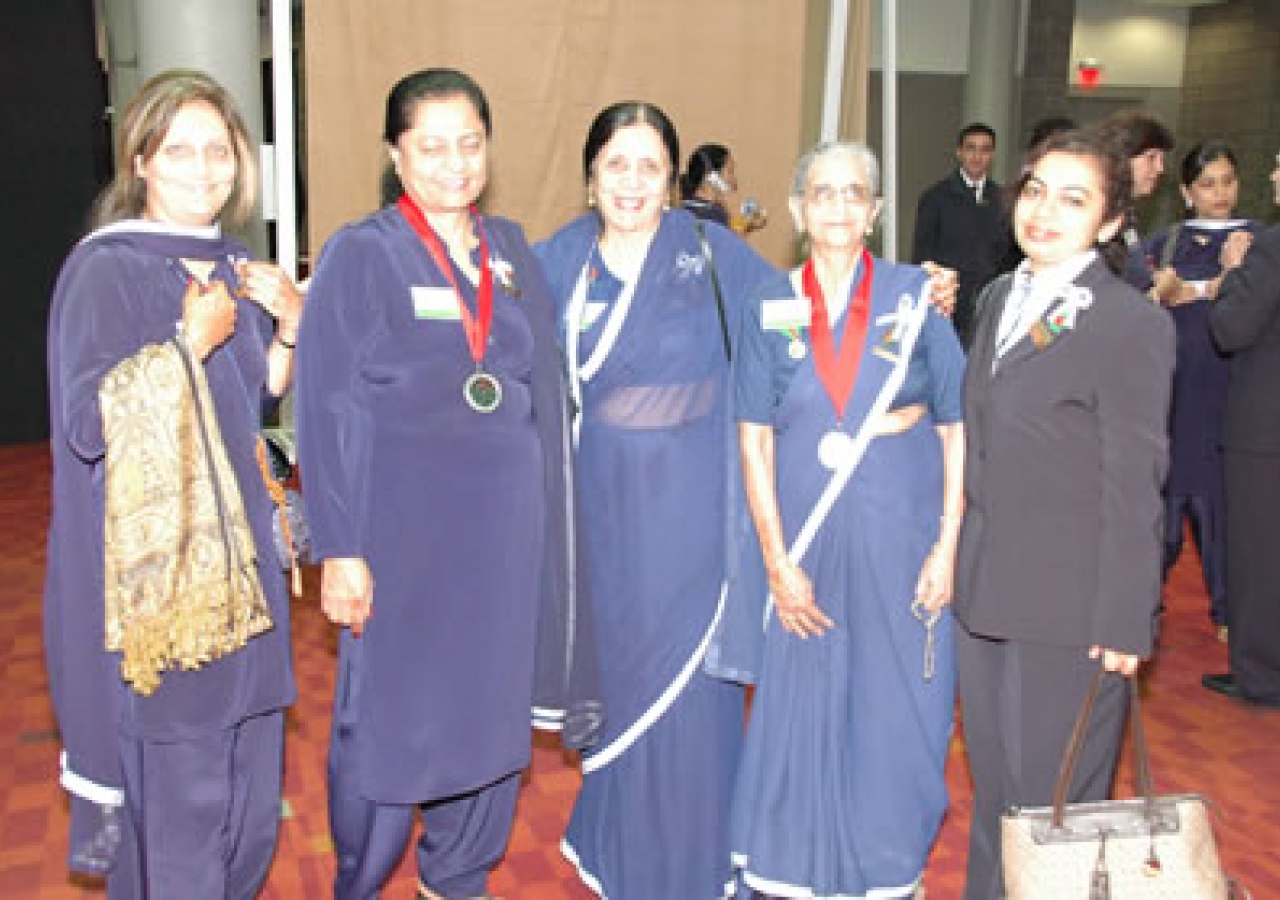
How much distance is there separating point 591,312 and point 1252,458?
253 cm

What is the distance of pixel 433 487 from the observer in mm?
2234

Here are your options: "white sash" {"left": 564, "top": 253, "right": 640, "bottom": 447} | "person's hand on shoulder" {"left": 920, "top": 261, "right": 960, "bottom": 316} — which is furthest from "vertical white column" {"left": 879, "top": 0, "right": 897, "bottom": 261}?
"white sash" {"left": 564, "top": 253, "right": 640, "bottom": 447}

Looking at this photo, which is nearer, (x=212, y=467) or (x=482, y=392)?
(x=212, y=467)

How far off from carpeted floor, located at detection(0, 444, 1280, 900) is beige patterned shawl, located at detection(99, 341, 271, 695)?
116 centimetres

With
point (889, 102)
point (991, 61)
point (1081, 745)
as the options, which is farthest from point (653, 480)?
point (991, 61)

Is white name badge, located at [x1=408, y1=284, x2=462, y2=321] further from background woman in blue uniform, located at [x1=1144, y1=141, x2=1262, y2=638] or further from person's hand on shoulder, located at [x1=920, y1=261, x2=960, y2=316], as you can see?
background woman in blue uniform, located at [x1=1144, y1=141, x2=1262, y2=638]

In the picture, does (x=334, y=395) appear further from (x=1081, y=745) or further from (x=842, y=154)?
(x=1081, y=745)

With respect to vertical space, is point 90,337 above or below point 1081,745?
above

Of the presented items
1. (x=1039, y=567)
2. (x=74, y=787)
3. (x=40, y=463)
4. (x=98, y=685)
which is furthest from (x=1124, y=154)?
(x=40, y=463)

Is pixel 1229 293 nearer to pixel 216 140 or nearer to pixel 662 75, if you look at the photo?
pixel 662 75

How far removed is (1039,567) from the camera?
214 cm

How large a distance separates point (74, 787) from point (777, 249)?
3.17m

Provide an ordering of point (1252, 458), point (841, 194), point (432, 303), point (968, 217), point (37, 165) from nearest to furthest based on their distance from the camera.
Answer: point (432, 303), point (841, 194), point (1252, 458), point (968, 217), point (37, 165)

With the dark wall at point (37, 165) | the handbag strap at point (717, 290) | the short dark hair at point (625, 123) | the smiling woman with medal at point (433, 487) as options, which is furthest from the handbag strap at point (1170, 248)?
the dark wall at point (37, 165)
